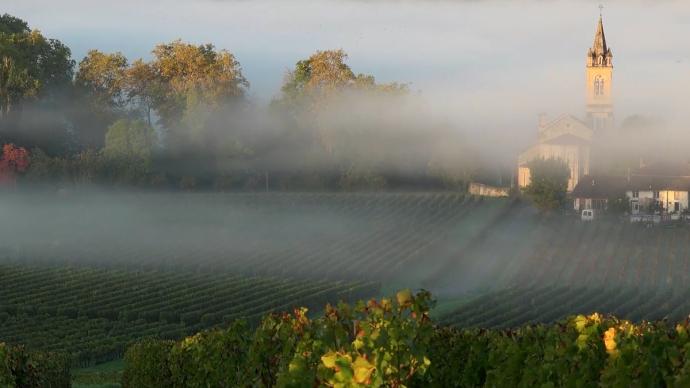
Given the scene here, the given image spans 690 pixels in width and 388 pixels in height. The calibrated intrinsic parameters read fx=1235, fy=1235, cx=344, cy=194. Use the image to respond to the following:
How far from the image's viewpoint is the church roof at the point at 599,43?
4926 inches

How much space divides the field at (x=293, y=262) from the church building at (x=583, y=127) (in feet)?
66.1

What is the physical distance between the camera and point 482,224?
84188 millimetres

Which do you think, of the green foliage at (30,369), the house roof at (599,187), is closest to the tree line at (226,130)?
the house roof at (599,187)

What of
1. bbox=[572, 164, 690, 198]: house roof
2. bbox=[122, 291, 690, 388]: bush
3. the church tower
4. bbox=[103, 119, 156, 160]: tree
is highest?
the church tower

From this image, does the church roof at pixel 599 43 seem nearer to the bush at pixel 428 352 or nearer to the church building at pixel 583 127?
the church building at pixel 583 127

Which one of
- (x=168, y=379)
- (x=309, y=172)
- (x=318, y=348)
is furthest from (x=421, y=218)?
(x=318, y=348)

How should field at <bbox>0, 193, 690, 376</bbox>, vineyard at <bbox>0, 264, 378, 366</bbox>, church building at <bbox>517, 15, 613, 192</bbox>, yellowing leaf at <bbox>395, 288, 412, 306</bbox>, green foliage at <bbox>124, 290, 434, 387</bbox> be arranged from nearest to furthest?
green foliage at <bbox>124, 290, 434, 387</bbox> < yellowing leaf at <bbox>395, 288, 412, 306</bbox> < vineyard at <bbox>0, 264, 378, 366</bbox> < field at <bbox>0, 193, 690, 376</bbox> < church building at <bbox>517, 15, 613, 192</bbox>

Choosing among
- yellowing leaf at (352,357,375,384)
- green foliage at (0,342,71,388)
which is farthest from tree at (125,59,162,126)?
yellowing leaf at (352,357,375,384)

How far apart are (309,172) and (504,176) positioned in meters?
18.6

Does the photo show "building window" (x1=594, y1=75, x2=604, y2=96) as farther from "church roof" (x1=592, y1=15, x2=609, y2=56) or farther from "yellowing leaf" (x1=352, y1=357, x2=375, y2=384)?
"yellowing leaf" (x1=352, y1=357, x2=375, y2=384)

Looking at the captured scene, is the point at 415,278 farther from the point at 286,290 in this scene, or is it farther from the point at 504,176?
the point at 504,176

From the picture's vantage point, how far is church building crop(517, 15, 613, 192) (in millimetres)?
112375

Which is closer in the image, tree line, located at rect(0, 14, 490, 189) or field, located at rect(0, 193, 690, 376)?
field, located at rect(0, 193, 690, 376)

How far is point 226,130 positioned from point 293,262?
3563 centimetres
